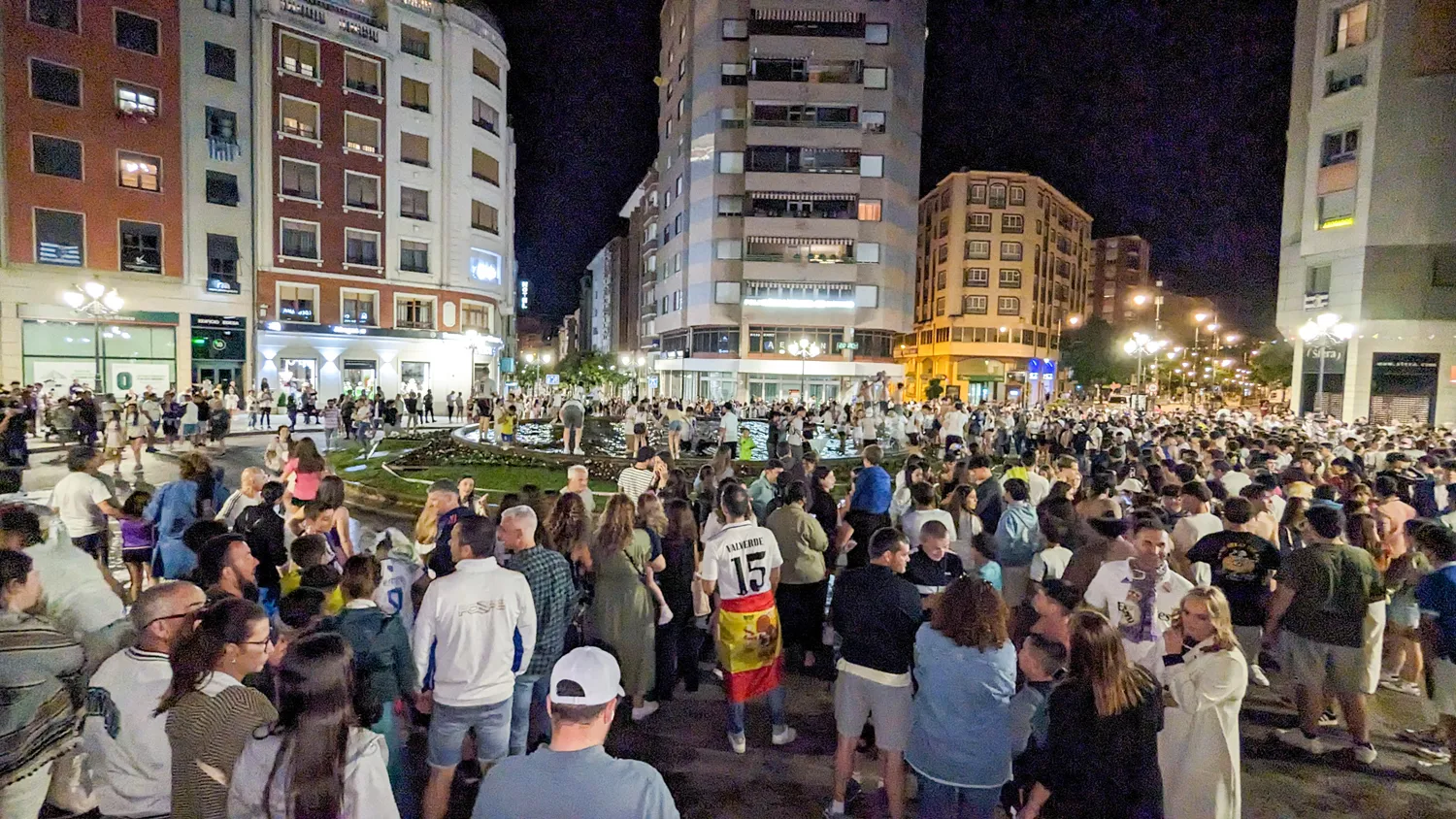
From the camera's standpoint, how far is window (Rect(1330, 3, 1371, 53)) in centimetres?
3247

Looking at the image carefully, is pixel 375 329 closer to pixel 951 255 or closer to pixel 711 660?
pixel 711 660

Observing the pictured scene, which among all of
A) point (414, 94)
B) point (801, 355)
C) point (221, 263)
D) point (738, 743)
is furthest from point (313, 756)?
point (801, 355)

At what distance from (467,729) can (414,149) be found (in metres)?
43.6

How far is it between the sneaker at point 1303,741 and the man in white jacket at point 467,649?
603 cm

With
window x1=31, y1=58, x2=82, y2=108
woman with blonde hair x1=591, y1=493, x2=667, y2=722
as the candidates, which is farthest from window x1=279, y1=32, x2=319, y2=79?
woman with blonde hair x1=591, y1=493, x2=667, y2=722

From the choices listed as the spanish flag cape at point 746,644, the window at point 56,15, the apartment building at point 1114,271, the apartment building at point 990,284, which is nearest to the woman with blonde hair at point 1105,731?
the spanish flag cape at point 746,644

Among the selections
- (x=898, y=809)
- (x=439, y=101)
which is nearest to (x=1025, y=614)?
(x=898, y=809)

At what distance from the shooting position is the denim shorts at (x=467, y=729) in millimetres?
4160

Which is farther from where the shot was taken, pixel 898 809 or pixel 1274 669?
pixel 1274 669

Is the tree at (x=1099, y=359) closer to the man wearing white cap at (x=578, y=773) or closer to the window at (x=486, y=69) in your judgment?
the window at (x=486, y=69)

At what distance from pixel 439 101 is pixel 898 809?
45.9 m

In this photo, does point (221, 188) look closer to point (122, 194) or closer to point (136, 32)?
point (122, 194)

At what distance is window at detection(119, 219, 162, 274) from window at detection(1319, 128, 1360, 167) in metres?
54.5

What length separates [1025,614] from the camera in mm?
5738
